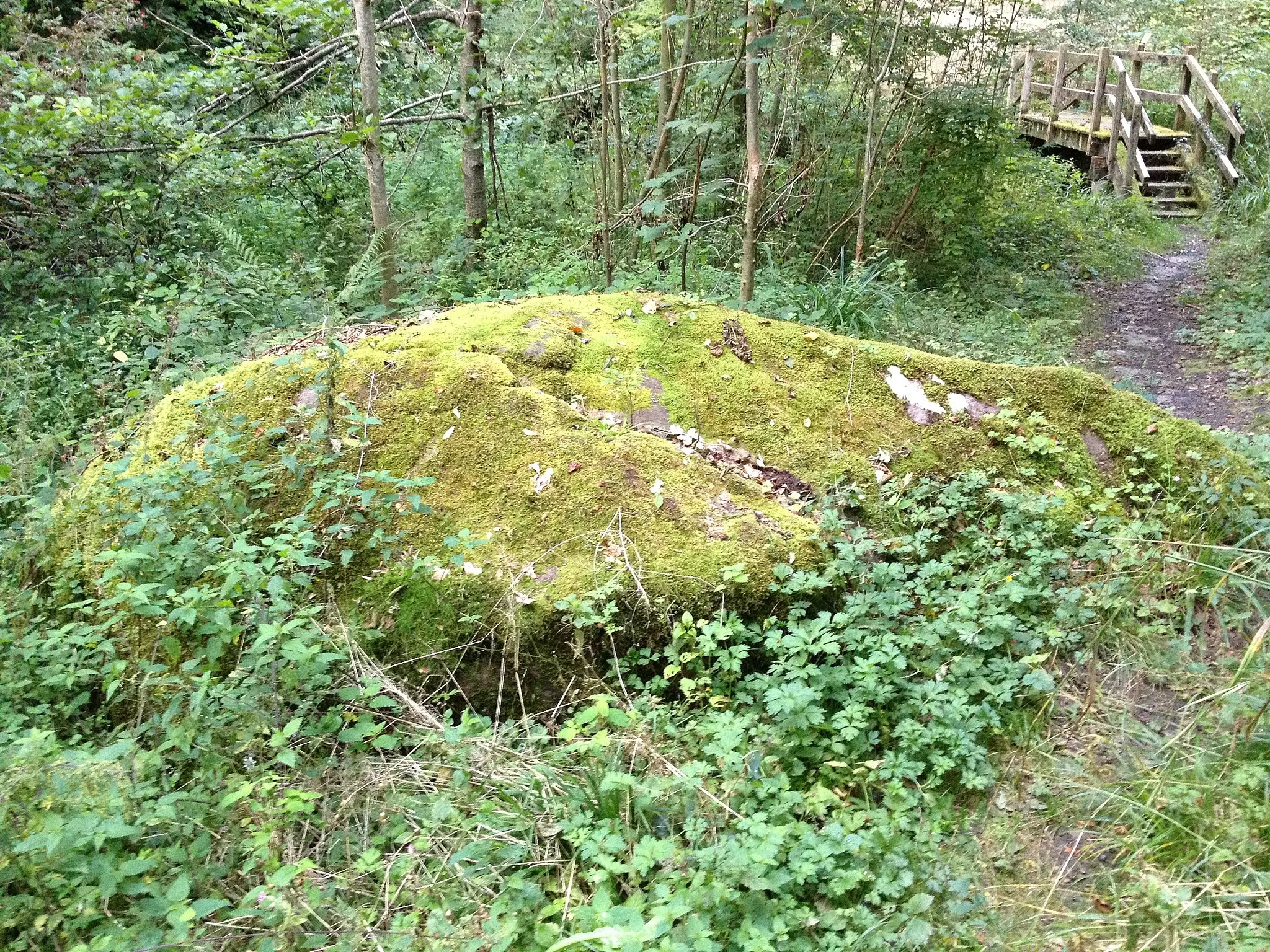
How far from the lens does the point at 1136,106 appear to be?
12406mm

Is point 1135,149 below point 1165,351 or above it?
above

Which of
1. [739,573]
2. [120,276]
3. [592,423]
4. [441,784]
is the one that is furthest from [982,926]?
[120,276]

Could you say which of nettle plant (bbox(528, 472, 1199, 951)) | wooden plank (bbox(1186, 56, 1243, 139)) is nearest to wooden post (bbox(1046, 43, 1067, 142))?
wooden plank (bbox(1186, 56, 1243, 139))

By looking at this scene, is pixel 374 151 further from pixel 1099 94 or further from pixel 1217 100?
pixel 1217 100

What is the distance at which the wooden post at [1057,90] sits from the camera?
567 inches

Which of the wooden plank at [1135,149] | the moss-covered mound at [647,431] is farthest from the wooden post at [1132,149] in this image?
the moss-covered mound at [647,431]

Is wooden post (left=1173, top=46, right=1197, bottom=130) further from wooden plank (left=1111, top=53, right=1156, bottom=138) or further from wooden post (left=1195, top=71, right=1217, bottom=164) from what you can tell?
wooden plank (left=1111, top=53, right=1156, bottom=138)

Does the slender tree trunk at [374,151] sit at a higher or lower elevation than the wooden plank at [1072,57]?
lower

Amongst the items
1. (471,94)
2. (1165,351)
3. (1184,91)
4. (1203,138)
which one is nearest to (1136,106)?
(1203,138)

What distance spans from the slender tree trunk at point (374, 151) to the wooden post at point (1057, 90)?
508 inches

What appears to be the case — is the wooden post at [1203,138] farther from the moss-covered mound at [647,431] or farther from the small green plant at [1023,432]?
the small green plant at [1023,432]

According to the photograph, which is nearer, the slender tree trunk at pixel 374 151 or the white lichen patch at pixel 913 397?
the white lichen patch at pixel 913 397

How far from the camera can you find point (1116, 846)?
2469 millimetres

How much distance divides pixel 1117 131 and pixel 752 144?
35.9ft
